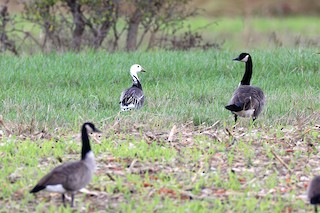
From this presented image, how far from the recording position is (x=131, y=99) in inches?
488

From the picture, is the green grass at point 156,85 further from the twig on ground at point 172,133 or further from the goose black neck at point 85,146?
the goose black neck at point 85,146

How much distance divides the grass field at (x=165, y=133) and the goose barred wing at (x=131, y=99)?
A: 0.18m

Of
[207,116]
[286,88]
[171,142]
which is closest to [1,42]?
[286,88]

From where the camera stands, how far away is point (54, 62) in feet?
53.5

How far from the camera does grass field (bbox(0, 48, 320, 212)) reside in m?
8.02

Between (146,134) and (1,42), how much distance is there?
11.1m

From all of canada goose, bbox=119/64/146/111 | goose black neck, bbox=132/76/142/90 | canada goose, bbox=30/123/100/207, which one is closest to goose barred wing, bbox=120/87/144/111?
canada goose, bbox=119/64/146/111

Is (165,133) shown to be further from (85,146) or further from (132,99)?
(85,146)

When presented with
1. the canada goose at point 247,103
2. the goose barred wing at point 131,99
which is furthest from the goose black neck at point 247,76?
the goose barred wing at point 131,99

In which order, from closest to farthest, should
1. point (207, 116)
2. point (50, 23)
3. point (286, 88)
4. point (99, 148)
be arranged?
point (99, 148), point (207, 116), point (286, 88), point (50, 23)

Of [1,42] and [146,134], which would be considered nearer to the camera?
[146,134]

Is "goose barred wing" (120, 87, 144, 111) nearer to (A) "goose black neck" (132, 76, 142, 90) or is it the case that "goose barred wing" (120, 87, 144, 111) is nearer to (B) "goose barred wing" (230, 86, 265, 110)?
(A) "goose black neck" (132, 76, 142, 90)

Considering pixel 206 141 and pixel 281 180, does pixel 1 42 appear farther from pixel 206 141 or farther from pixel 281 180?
pixel 281 180

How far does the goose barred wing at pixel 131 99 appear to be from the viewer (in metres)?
12.3
